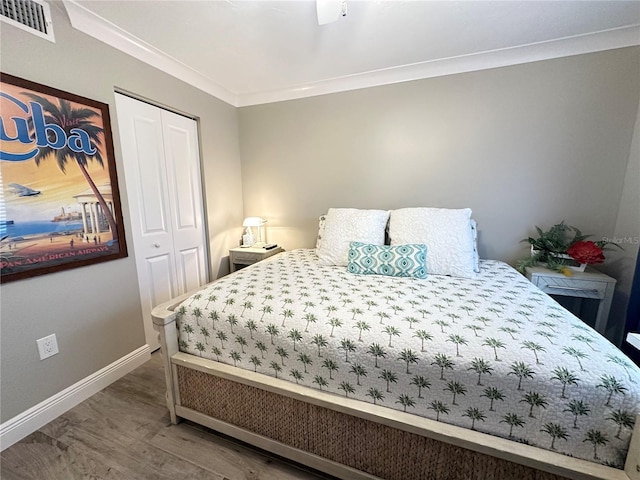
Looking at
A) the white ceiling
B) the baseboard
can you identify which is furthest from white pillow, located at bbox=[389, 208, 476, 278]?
the baseboard

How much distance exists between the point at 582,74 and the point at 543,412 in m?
2.41

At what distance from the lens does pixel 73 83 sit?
4.91 ft

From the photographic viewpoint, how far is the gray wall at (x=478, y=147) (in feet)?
6.17

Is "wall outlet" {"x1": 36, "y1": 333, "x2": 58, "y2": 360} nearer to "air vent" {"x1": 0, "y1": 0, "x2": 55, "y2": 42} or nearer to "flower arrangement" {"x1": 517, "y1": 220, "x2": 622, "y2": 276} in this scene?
"air vent" {"x1": 0, "y1": 0, "x2": 55, "y2": 42}

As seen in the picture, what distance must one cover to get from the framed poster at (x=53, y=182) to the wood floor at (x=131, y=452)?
884 millimetres


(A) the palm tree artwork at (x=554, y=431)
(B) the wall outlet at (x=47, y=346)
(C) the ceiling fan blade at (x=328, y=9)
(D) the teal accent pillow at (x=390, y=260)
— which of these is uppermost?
(C) the ceiling fan blade at (x=328, y=9)

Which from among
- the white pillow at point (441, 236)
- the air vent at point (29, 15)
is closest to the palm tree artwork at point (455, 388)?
the white pillow at point (441, 236)

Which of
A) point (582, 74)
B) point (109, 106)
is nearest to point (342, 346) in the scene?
point (109, 106)

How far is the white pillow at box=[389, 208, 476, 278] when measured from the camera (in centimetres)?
170

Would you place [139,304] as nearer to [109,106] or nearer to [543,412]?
[109,106]

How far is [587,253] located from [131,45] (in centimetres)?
347

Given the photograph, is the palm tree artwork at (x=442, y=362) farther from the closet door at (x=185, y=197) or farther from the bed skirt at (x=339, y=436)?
the closet door at (x=185, y=197)

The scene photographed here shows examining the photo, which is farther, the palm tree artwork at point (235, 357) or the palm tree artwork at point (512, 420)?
the palm tree artwork at point (235, 357)

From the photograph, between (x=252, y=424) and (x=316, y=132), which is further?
(x=316, y=132)
